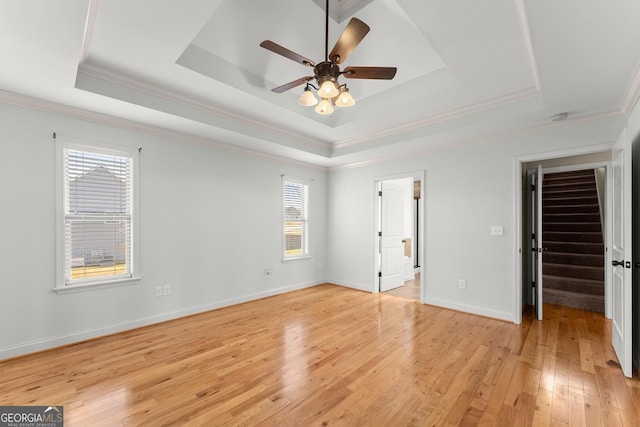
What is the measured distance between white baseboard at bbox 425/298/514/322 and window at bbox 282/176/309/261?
247 cm

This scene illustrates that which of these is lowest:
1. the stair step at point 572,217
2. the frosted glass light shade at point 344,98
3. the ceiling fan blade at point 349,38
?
the stair step at point 572,217

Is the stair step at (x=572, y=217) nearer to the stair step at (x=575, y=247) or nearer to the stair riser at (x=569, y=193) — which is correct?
the stair riser at (x=569, y=193)

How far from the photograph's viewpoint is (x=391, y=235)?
560 centimetres

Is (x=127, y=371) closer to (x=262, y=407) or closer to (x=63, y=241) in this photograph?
(x=262, y=407)

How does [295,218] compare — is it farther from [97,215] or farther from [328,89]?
[328,89]

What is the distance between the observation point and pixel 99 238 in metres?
3.30

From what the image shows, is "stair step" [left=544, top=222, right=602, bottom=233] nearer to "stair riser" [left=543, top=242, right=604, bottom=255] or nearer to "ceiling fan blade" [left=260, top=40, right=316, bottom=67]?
"stair riser" [left=543, top=242, right=604, bottom=255]

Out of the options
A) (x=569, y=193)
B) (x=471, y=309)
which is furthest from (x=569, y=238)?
(x=471, y=309)

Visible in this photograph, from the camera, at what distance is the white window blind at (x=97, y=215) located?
3.10 m

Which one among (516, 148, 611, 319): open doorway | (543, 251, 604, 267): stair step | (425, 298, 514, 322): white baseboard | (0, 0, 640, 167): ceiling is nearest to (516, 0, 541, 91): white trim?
(0, 0, 640, 167): ceiling

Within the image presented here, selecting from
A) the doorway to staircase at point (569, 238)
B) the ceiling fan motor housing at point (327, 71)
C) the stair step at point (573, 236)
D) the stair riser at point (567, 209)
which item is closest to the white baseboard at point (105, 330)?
the ceiling fan motor housing at point (327, 71)

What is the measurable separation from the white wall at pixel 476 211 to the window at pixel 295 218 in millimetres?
1592

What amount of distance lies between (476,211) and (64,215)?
5.08 meters

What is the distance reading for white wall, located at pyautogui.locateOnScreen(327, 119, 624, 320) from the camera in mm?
3629
